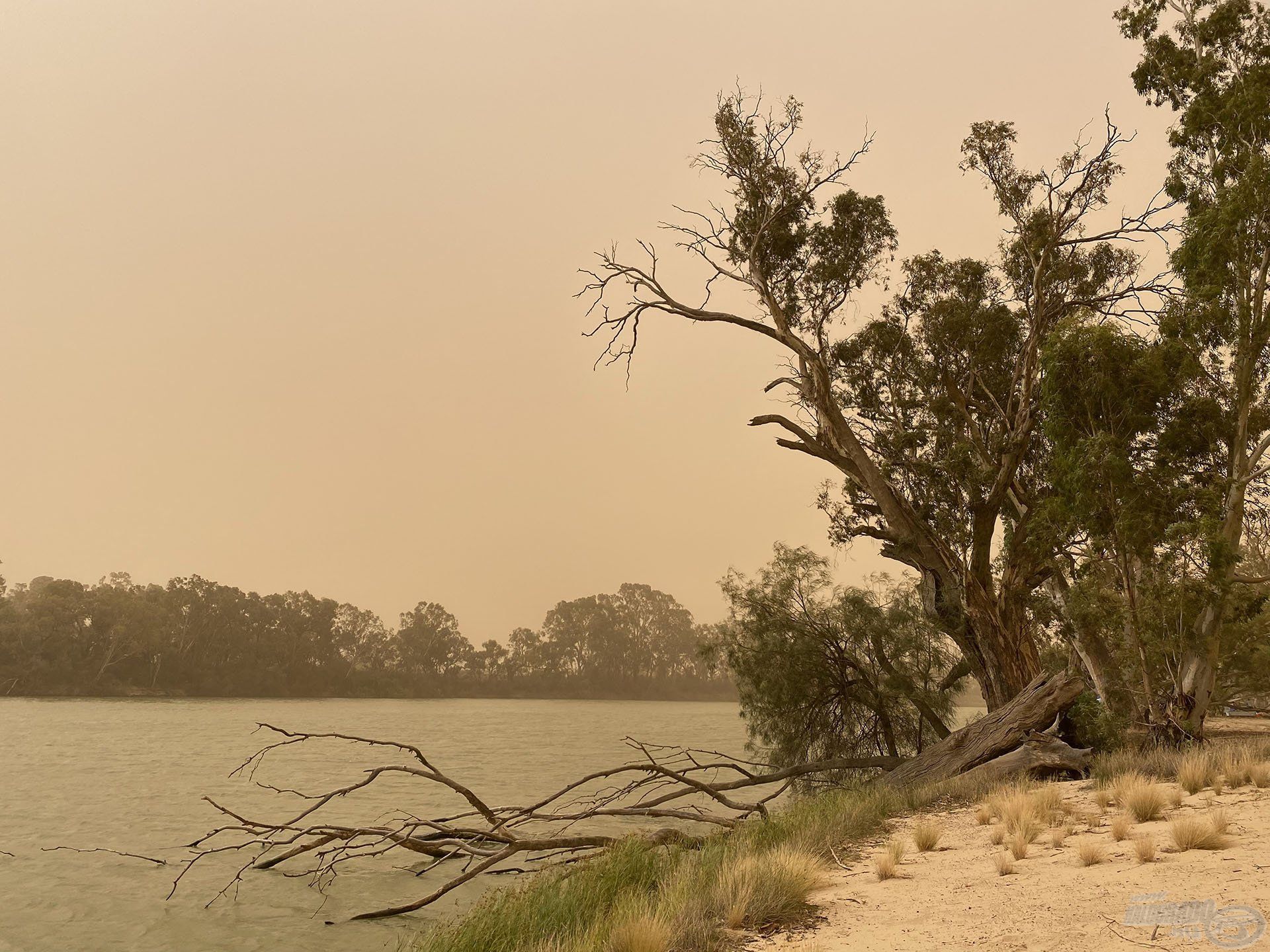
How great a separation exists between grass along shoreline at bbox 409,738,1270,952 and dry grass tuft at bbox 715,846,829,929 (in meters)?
0.01

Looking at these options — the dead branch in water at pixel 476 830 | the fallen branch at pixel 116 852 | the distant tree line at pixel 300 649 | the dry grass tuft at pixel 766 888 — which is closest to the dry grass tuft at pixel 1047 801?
the dry grass tuft at pixel 766 888

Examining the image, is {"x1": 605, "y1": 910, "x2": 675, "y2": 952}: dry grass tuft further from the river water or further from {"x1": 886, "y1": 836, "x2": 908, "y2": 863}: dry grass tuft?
the river water

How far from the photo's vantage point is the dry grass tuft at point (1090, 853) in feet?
21.4

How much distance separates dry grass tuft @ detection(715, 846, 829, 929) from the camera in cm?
577

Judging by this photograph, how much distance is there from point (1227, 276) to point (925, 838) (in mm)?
11757

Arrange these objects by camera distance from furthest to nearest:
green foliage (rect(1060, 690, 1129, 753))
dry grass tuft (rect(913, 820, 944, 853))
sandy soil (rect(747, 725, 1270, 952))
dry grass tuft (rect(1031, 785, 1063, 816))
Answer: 1. green foliage (rect(1060, 690, 1129, 753))
2. dry grass tuft (rect(1031, 785, 1063, 816))
3. dry grass tuft (rect(913, 820, 944, 853))
4. sandy soil (rect(747, 725, 1270, 952))

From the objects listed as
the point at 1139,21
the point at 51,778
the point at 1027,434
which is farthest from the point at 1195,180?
the point at 51,778

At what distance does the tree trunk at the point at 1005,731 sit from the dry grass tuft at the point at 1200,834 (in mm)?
6500

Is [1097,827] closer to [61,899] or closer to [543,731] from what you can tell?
[61,899]

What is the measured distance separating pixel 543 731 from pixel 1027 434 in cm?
3799

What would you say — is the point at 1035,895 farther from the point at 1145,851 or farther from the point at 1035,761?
the point at 1035,761

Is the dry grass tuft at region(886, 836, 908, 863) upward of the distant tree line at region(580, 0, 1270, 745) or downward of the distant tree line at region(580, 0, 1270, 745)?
downward

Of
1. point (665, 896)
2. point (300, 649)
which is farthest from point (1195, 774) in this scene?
point (300, 649)

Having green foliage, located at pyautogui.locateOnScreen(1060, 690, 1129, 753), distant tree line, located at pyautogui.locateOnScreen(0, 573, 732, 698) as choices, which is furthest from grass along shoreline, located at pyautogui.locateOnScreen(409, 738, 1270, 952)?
distant tree line, located at pyautogui.locateOnScreen(0, 573, 732, 698)
